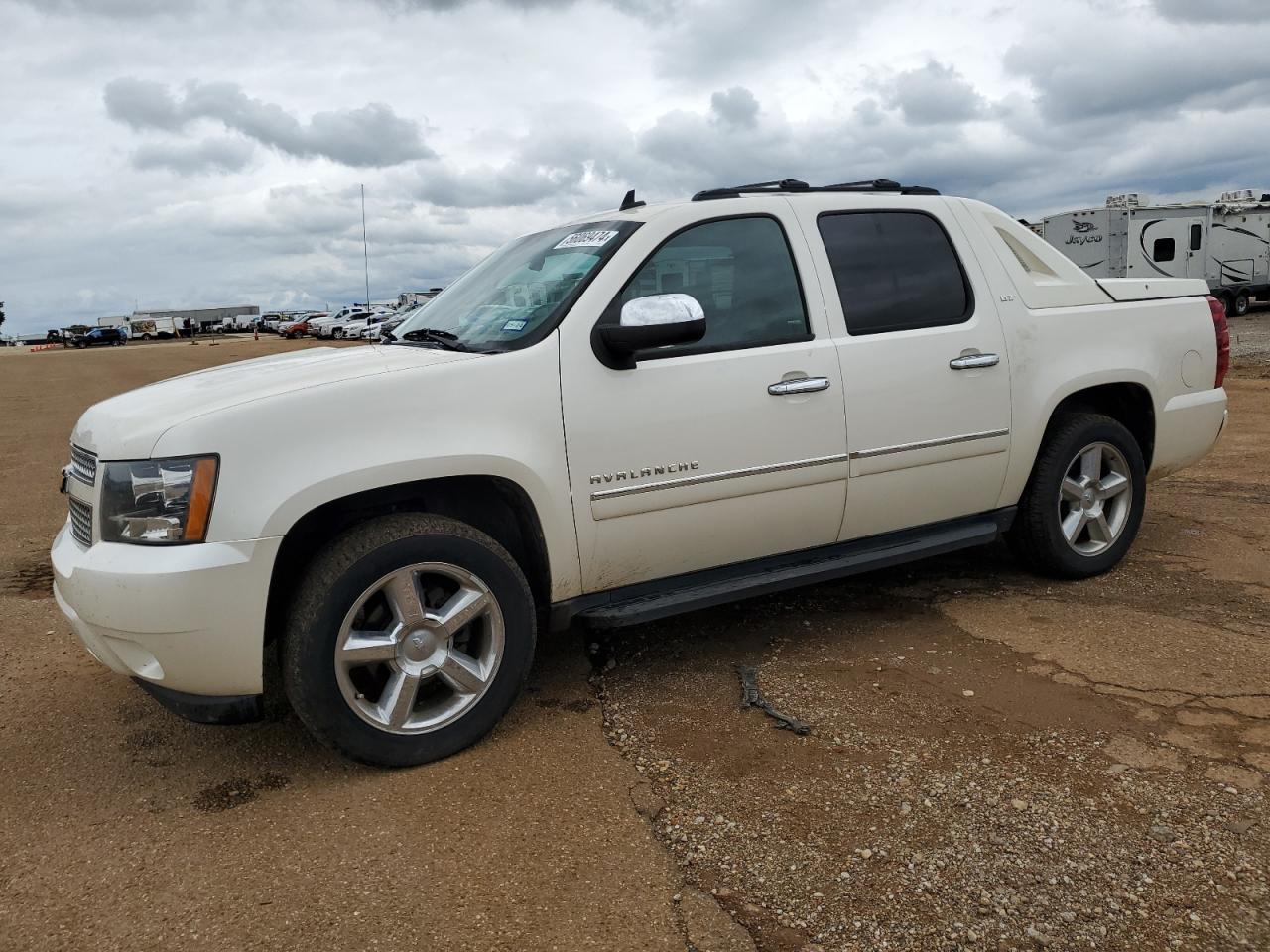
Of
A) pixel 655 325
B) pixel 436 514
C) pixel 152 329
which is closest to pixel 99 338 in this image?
pixel 152 329

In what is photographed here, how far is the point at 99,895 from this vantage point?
8.79 ft

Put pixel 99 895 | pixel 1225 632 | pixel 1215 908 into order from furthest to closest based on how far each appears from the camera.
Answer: pixel 1225 632
pixel 99 895
pixel 1215 908

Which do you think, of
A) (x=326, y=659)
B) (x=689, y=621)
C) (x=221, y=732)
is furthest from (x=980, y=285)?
(x=221, y=732)

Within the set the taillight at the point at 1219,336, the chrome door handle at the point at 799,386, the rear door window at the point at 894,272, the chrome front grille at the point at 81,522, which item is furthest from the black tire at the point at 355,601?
the taillight at the point at 1219,336

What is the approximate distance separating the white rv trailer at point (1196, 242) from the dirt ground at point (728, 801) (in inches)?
931

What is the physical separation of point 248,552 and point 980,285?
10.4ft

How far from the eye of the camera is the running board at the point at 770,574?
3631 mm

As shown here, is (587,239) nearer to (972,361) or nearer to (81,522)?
(972,361)

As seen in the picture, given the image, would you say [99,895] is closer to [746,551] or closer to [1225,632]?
[746,551]

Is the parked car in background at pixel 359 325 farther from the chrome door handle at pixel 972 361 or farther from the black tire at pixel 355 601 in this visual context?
the black tire at pixel 355 601

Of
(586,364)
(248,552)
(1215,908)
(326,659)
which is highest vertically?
(586,364)

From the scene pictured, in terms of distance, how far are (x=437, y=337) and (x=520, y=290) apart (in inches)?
14.7

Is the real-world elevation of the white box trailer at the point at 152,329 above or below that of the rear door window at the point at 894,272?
above

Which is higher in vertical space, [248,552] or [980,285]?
[980,285]
